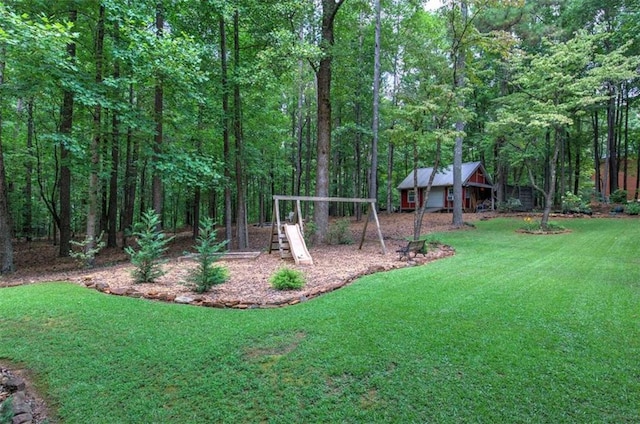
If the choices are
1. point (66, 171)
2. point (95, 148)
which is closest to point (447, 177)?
point (95, 148)

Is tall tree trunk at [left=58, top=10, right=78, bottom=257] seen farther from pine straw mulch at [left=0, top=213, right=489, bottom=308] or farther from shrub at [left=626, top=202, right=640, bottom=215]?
shrub at [left=626, top=202, right=640, bottom=215]

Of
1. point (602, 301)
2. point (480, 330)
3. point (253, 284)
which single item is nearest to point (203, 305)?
point (253, 284)

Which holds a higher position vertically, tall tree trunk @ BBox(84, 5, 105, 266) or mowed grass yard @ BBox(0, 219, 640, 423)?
tall tree trunk @ BBox(84, 5, 105, 266)

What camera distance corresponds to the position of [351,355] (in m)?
3.02

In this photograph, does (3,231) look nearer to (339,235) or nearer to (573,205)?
(339,235)

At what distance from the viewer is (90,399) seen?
264 centimetres

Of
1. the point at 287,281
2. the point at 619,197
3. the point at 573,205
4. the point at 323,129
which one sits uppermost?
the point at 323,129

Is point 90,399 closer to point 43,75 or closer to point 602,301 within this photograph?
point 602,301

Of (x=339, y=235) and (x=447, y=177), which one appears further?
(x=447, y=177)

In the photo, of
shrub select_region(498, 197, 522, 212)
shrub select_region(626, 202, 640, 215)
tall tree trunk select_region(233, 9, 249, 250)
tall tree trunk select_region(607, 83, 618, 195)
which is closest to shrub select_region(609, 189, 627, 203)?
tall tree trunk select_region(607, 83, 618, 195)

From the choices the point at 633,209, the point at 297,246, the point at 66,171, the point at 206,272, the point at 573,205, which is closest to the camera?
the point at 206,272

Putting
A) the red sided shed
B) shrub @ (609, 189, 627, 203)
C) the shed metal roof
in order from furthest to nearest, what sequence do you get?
the red sided shed → the shed metal roof → shrub @ (609, 189, 627, 203)

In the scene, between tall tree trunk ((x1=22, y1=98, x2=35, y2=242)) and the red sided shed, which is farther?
the red sided shed

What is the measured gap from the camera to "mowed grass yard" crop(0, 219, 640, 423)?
95.1 inches
